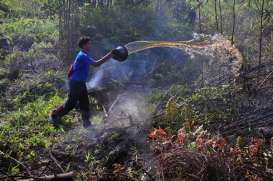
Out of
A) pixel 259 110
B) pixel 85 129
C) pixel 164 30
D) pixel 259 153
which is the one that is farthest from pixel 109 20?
pixel 259 153

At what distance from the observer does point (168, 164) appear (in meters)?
5.35

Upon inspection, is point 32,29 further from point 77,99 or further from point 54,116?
point 77,99

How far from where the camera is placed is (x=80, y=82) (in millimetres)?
7824

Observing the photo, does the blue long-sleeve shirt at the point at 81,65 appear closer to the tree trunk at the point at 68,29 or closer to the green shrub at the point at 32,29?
the tree trunk at the point at 68,29

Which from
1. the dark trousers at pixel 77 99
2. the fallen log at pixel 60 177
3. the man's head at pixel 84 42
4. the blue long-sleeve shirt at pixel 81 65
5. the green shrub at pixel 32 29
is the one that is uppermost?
the green shrub at pixel 32 29

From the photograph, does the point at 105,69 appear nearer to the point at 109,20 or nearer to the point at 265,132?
the point at 109,20

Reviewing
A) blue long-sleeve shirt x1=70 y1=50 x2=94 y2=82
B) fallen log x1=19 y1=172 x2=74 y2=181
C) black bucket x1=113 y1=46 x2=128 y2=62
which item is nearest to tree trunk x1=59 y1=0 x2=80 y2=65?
blue long-sleeve shirt x1=70 y1=50 x2=94 y2=82

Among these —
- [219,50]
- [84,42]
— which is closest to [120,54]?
[84,42]

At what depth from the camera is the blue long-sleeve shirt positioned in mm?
7664

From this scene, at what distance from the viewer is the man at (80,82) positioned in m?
7.68

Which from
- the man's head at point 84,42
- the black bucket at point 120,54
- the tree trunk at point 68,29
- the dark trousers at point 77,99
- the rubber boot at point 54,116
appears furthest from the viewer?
the tree trunk at point 68,29

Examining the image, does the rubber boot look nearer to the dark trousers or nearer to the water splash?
the dark trousers

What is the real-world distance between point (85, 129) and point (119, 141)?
115 centimetres

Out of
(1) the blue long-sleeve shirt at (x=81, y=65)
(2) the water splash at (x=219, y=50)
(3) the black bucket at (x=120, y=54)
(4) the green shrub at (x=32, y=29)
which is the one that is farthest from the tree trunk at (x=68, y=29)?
(3) the black bucket at (x=120, y=54)
